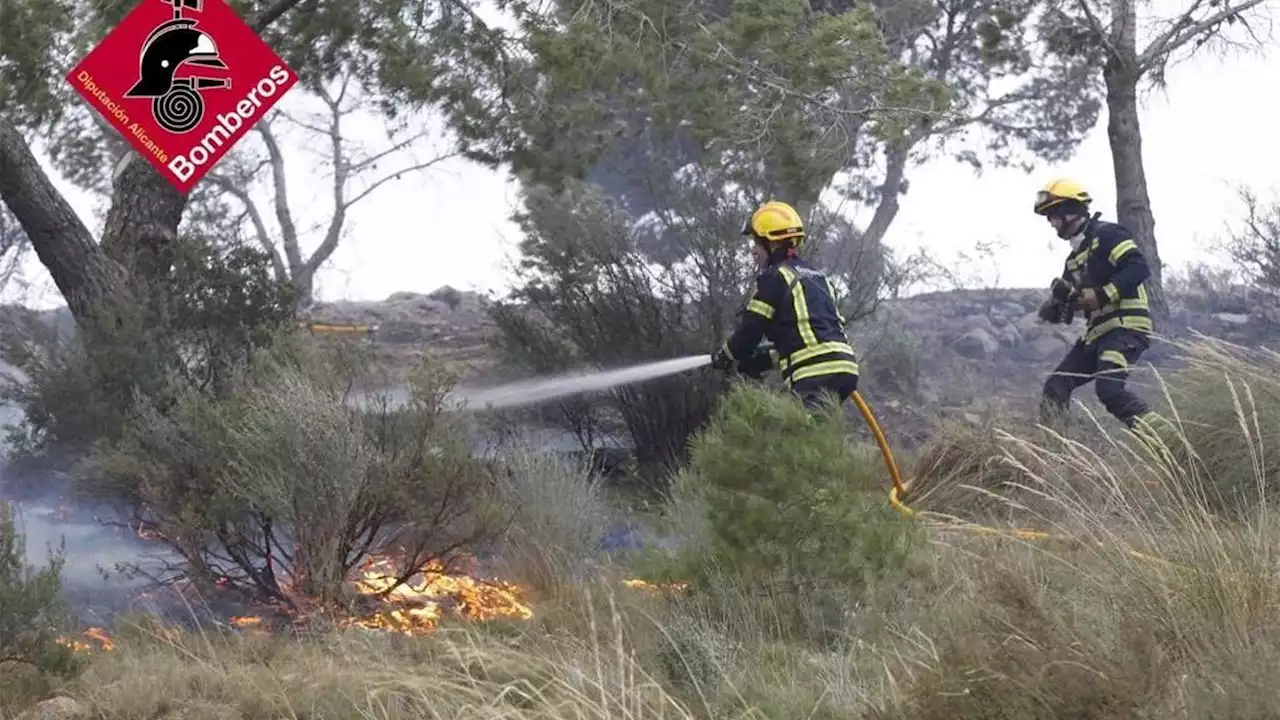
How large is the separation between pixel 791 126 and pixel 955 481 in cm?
279

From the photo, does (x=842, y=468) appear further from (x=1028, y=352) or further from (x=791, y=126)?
(x=1028, y=352)

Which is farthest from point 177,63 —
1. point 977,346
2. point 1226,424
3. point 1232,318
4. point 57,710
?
point 977,346

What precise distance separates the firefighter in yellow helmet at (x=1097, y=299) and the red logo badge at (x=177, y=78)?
4.66 meters

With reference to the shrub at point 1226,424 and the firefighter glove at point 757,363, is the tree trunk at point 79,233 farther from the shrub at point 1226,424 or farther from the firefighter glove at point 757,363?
the shrub at point 1226,424

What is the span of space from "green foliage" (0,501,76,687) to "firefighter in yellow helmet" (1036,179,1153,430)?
17.8ft

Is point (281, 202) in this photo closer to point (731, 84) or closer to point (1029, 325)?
point (1029, 325)

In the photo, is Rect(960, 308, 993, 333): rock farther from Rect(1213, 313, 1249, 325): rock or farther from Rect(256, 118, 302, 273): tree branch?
Rect(256, 118, 302, 273): tree branch

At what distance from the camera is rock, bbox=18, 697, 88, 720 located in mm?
4340

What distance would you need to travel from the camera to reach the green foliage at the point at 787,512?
16.4 ft

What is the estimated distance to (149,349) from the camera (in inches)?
312

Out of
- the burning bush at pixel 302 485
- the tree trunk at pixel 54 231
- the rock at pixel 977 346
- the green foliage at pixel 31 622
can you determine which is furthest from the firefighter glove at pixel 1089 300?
the rock at pixel 977 346

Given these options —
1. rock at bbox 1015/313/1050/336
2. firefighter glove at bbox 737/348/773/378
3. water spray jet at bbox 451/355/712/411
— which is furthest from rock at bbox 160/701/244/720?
rock at bbox 1015/313/1050/336

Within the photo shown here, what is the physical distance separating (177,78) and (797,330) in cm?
386

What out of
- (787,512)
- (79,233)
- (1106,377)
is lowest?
(787,512)
